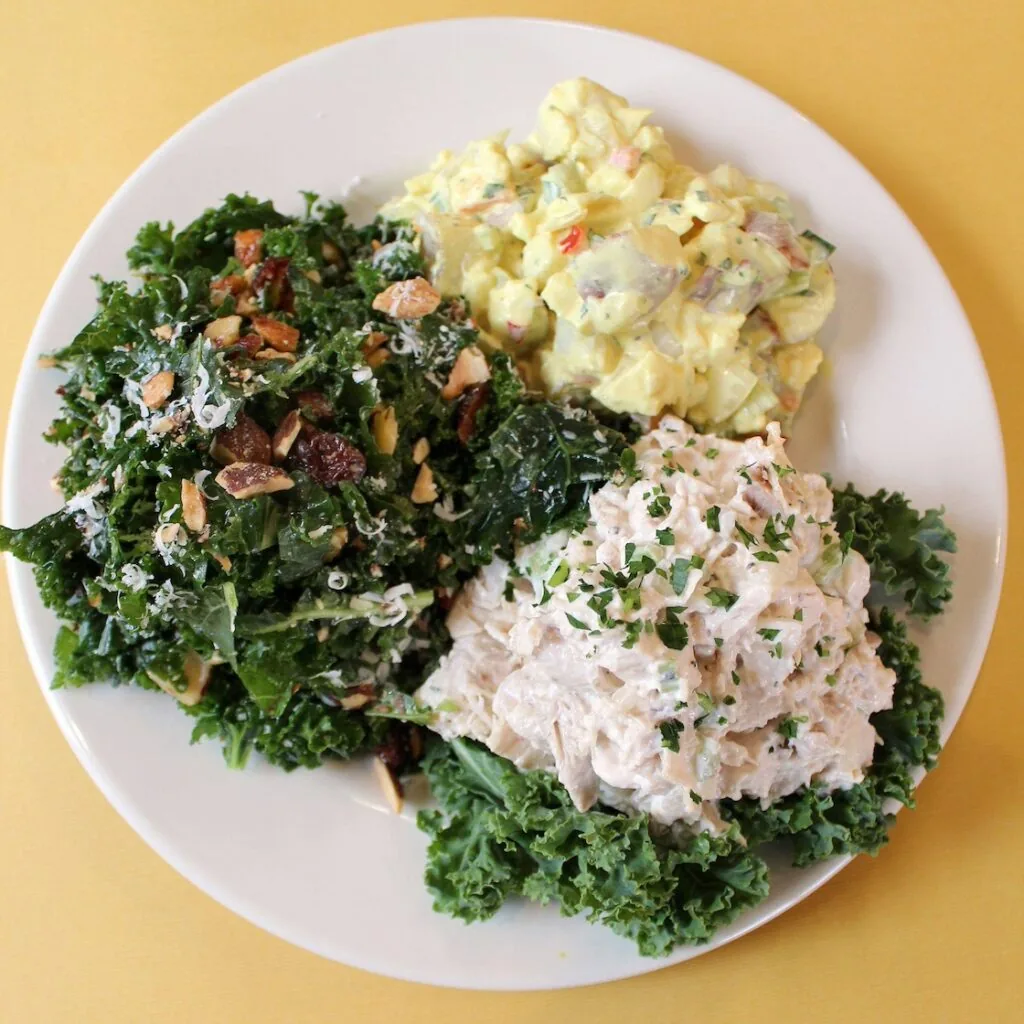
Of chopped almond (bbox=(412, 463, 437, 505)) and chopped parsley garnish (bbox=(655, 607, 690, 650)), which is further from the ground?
chopped almond (bbox=(412, 463, 437, 505))

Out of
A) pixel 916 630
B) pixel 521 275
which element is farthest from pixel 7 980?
pixel 916 630

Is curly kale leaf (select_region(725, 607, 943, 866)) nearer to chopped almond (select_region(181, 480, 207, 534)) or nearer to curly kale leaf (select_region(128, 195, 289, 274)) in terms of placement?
chopped almond (select_region(181, 480, 207, 534))

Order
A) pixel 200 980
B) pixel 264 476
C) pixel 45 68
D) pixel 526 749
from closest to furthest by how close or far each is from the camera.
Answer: pixel 264 476, pixel 526 749, pixel 200 980, pixel 45 68

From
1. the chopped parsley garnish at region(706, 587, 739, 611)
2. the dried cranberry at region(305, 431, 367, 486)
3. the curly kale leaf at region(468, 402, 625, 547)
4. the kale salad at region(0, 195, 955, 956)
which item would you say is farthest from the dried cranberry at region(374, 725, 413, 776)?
the chopped parsley garnish at region(706, 587, 739, 611)

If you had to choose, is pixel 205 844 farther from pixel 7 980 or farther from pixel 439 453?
pixel 439 453

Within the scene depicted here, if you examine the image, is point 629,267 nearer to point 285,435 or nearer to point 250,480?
point 285,435
